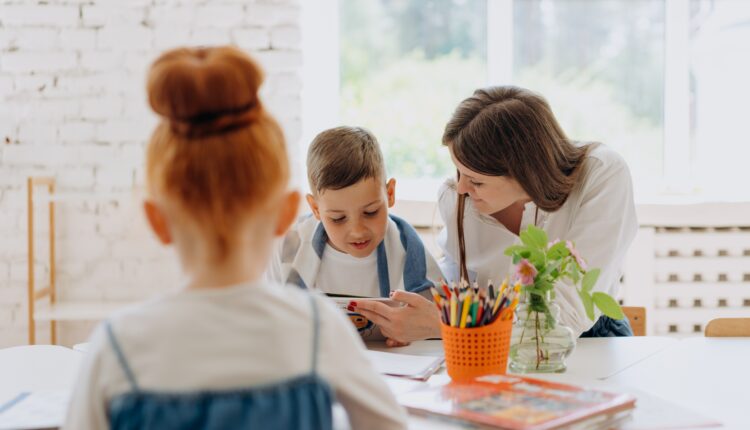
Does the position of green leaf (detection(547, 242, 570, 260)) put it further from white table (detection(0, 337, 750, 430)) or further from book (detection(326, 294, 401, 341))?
book (detection(326, 294, 401, 341))

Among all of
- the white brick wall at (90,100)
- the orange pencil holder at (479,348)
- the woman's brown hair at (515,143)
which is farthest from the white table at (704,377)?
the white brick wall at (90,100)

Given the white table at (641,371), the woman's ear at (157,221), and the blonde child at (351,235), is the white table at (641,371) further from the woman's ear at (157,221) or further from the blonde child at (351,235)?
the woman's ear at (157,221)

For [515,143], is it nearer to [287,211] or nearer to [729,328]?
[729,328]

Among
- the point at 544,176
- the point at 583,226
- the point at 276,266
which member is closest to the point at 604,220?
the point at 583,226

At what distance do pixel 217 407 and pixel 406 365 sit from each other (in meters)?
0.80

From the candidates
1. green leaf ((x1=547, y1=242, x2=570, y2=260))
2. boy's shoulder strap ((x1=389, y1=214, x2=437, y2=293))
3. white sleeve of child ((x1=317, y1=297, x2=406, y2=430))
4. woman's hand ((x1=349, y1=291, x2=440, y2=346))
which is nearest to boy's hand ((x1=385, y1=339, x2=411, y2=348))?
woman's hand ((x1=349, y1=291, x2=440, y2=346))

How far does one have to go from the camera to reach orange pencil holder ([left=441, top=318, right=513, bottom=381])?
1.43 m

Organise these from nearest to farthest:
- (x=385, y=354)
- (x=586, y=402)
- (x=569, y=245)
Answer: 1. (x=586, y=402)
2. (x=569, y=245)
3. (x=385, y=354)

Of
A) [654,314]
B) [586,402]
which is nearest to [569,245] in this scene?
[586,402]

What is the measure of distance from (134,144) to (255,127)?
2673 mm

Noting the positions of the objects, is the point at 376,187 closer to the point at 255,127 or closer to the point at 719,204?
the point at 255,127

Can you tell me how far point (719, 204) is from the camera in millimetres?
3395

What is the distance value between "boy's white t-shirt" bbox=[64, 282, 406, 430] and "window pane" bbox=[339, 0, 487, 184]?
2994 mm

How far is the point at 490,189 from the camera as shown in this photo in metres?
2.04
